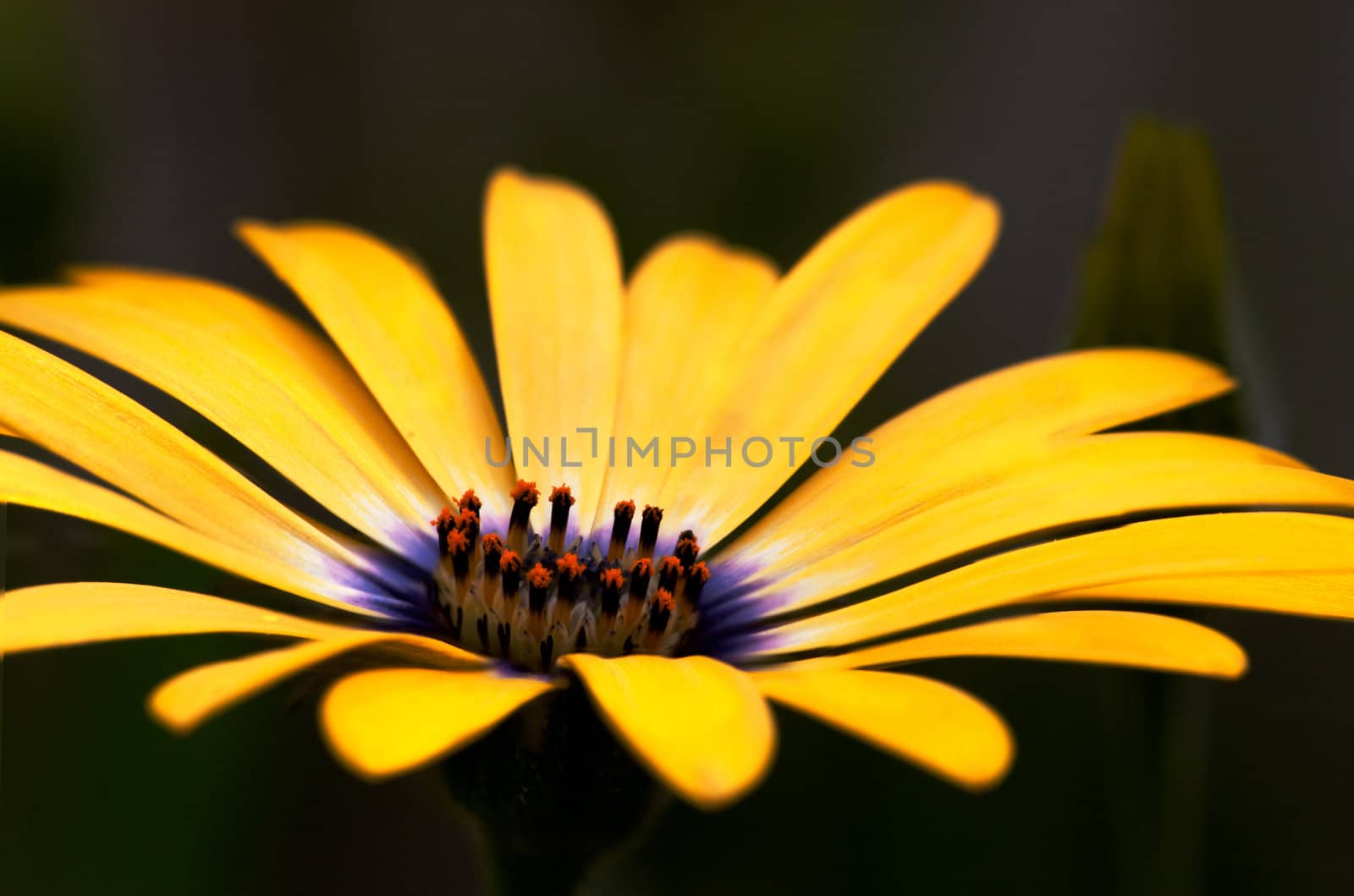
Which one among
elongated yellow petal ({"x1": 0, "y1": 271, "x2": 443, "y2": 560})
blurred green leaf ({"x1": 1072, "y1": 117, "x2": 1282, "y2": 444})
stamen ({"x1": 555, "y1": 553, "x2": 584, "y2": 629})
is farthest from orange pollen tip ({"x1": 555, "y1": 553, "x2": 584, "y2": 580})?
blurred green leaf ({"x1": 1072, "y1": 117, "x2": 1282, "y2": 444})

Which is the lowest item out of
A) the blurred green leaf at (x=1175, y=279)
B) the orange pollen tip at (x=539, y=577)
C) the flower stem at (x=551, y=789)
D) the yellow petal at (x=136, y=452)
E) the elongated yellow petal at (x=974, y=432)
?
the flower stem at (x=551, y=789)

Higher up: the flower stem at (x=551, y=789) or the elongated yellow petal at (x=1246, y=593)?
the elongated yellow petal at (x=1246, y=593)

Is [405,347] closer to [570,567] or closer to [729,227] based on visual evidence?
[570,567]

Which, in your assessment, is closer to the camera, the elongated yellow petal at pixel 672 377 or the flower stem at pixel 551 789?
the flower stem at pixel 551 789

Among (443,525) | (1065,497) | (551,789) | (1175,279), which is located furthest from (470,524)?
(1175,279)

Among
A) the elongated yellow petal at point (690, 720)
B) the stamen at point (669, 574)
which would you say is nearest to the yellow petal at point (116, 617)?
the elongated yellow petal at point (690, 720)

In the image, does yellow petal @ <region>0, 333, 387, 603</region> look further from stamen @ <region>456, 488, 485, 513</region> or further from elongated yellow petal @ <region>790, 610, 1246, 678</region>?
elongated yellow petal @ <region>790, 610, 1246, 678</region>

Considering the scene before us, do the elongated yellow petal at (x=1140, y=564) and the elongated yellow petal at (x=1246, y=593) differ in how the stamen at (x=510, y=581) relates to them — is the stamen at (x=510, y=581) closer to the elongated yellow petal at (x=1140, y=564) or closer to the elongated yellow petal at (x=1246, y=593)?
the elongated yellow petal at (x=1140, y=564)
